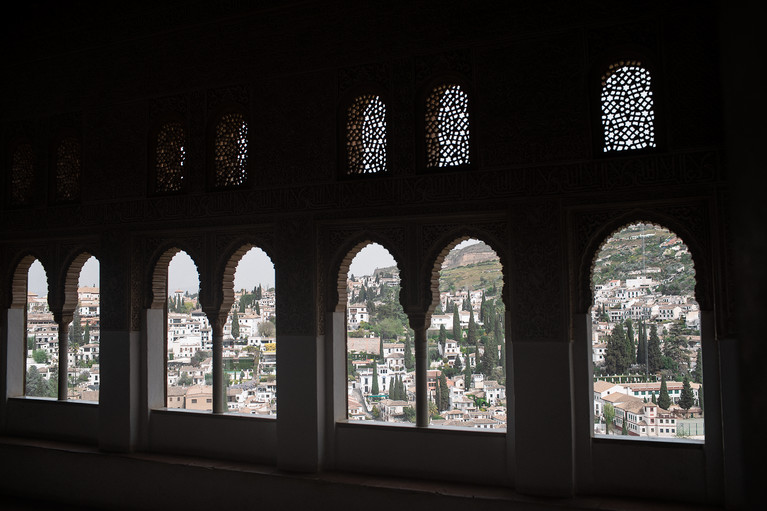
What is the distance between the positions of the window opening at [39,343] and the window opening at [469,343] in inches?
210

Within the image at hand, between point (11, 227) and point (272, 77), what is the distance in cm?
417

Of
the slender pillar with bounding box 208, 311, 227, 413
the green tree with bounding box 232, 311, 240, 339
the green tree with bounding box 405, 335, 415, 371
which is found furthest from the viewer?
the green tree with bounding box 232, 311, 240, 339

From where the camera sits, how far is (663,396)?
534 centimetres

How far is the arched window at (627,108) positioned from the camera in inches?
214

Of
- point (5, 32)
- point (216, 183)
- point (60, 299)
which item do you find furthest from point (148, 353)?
point (5, 32)

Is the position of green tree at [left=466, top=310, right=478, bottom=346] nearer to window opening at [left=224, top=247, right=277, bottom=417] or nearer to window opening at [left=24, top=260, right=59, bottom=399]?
window opening at [left=224, top=247, right=277, bottom=417]

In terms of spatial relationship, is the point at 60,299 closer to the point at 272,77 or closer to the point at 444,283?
the point at 272,77

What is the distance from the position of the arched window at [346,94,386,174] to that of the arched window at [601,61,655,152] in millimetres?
2067

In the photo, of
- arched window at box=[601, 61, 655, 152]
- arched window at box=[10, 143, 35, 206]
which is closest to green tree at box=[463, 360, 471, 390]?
arched window at box=[601, 61, 655, 152]

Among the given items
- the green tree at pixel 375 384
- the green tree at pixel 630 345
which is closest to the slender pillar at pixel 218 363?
the green tree at pixel 375 384

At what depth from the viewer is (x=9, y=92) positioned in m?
8.52

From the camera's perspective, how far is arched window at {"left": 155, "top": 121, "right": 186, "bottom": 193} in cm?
745

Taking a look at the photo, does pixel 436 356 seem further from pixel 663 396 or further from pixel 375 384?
pixel 663 396

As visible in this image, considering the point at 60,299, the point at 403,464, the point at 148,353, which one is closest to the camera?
the point at 403,464
